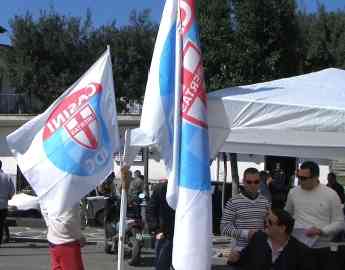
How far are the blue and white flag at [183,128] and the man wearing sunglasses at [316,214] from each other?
189 centimetres

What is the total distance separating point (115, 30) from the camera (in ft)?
131

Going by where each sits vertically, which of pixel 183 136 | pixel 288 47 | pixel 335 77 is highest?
pixel 288 47

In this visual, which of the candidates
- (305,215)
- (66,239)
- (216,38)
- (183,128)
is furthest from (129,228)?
(216,38)

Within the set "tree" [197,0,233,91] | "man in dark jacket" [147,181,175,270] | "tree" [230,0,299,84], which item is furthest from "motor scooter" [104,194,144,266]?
"tree" [230,0,299,84]

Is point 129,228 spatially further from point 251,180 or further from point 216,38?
point 216,38

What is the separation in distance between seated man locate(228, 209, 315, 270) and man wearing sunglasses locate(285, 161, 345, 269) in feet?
4.39

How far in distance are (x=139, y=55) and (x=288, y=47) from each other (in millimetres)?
11067

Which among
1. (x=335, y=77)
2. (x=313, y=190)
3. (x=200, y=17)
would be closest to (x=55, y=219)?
(x=313, y=190)

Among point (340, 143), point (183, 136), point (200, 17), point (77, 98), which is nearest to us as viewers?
point (183, 136)

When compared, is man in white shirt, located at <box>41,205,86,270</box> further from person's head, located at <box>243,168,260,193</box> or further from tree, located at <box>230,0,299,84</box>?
tree, located at <box>230,0,299,84</box>

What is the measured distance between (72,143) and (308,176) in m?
2.57

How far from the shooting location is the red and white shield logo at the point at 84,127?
20.9 ft

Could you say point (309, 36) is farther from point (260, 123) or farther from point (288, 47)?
point (260, 123)

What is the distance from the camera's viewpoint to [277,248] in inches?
234
